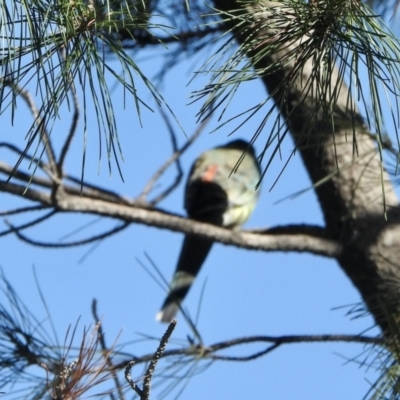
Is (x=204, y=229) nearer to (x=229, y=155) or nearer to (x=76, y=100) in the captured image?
Answer: (x=76, y=100)

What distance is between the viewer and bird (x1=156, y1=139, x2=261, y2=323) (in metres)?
4.08

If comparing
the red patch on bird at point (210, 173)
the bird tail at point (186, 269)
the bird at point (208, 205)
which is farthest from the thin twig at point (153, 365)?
the red patch on bird at point (210, 173)

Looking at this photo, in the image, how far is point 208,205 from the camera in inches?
165

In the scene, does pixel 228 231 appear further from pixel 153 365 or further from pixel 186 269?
pixel 153 365

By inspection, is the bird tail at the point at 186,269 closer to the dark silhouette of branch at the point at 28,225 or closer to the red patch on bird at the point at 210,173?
the red patch on bird at the point at 210,173

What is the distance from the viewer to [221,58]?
1.42 metres

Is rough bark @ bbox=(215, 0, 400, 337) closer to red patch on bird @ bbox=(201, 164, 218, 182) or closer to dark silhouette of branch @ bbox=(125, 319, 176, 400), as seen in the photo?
dark silhouette of branch @ bbox=(125, 319, 176, 400)

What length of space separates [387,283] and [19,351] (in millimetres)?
905

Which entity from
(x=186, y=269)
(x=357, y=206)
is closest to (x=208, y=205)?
(x=186, y=269)

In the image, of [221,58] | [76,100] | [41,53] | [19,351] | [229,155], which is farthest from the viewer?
[229,155]

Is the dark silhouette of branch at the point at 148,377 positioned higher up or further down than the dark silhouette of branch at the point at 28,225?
further down

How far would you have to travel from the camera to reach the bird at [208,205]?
4.08 m

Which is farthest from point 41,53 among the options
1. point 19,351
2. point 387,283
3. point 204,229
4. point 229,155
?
point 229,155

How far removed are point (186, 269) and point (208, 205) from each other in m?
0.30
